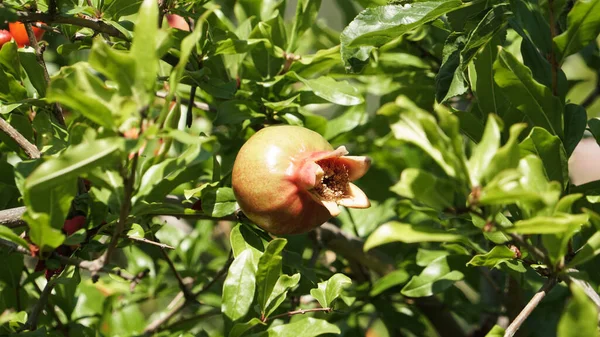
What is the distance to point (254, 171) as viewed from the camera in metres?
0.94

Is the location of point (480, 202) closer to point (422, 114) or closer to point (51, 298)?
point (422, 114)

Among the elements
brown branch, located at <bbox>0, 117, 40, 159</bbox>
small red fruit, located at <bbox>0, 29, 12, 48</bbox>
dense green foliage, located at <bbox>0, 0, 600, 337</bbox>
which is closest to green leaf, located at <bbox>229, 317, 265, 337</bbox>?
dense green foliage, located at <bbox>0, 0, 600, 337</bbox>

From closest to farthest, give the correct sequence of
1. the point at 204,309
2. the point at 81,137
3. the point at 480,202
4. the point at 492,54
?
the point at 480,202, the point at 81,137, the point at 492,54, the point at 204,309

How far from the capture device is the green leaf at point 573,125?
93 centimetres

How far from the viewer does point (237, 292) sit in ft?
3.09

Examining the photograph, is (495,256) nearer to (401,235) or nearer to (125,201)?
(401,235)

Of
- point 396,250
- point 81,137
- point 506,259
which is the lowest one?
point 396,250

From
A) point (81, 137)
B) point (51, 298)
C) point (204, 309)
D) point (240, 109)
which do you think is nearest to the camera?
point (81, 137)

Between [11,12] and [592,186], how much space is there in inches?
31.5

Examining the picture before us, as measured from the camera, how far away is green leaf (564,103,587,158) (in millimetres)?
930

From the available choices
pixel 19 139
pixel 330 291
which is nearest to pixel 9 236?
pixel 19 139

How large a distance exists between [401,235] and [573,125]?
41cm

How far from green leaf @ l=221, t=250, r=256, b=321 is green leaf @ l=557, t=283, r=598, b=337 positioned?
0.43 meters

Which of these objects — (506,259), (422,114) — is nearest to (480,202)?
(422,114)
